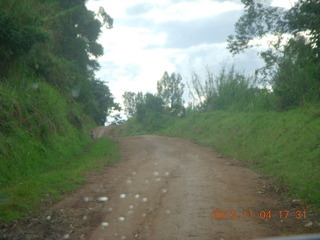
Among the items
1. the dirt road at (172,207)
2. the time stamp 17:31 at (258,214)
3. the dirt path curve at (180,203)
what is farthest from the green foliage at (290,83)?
the time stamp 17:31 at (258,214)

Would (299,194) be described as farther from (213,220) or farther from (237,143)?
(237,143)

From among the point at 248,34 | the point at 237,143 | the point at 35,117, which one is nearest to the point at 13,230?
the point at 35,117

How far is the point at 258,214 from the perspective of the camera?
756 centimetres

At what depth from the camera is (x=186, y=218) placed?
717 cm

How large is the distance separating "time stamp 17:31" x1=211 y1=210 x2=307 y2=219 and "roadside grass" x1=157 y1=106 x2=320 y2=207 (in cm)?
58

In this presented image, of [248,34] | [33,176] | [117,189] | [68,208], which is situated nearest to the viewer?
[68,208]

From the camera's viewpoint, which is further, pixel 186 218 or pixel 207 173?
pixel 207 173

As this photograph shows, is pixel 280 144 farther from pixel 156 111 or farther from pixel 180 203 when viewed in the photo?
pixel 156 111

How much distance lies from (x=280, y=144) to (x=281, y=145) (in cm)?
16

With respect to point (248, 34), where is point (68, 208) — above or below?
below

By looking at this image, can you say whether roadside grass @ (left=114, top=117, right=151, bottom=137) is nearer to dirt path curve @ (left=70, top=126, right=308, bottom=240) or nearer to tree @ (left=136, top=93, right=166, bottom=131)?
tree @ (left=136, top=93, right=166, bottom=131)

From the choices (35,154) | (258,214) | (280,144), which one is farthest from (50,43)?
(258,214)

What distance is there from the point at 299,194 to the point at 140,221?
3502mm

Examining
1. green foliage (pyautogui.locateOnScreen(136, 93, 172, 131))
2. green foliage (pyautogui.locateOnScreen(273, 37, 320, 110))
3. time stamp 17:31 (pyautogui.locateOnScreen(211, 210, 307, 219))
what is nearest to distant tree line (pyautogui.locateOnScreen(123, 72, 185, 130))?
green foliage (pyautogui.locateOnScreen(136, 93, 172, 131))
